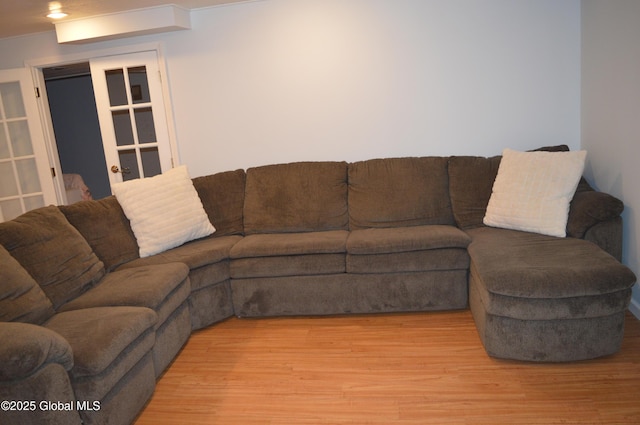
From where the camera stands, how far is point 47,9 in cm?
348

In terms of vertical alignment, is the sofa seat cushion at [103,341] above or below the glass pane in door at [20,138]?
below

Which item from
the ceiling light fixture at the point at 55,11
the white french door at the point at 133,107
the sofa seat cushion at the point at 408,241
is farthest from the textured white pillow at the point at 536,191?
the ceiling light fixture at the point at 55,11

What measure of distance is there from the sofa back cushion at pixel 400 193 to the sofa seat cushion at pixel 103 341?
1.78 meters

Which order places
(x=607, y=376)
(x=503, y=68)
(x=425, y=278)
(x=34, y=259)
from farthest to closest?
(x=503, y=68) → (x=425, y=278) → (x=34, y=259) → (x=607, y=376)

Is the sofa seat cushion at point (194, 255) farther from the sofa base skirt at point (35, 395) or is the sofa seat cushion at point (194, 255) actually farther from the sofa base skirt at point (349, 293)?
the sofa base skirt at point (35, 395)

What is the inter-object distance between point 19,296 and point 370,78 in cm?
291

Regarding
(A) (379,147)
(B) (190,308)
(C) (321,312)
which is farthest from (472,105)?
(B) (190,308)

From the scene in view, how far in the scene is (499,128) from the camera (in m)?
3.76

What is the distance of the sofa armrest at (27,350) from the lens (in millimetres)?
1641

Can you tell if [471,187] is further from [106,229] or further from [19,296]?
[19,296]

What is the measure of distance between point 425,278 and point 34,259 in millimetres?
2313

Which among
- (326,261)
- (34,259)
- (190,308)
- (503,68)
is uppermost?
(503,68)

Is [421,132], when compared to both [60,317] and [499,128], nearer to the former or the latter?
[499,128]

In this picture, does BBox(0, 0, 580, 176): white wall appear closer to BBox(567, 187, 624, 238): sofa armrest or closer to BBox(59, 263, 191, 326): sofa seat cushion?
BBox(567, 187, 624, 238): sofa armrest
